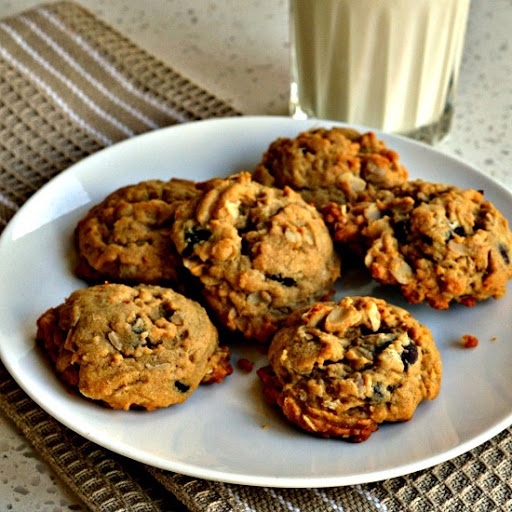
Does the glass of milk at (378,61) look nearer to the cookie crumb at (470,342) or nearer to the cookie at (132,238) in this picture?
the cookie at (132,238)

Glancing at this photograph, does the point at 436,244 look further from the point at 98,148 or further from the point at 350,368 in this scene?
the point at 98,148

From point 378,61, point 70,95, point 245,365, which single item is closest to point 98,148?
point 70,95

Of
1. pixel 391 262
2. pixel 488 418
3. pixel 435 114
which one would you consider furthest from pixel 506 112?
pixel 488 418

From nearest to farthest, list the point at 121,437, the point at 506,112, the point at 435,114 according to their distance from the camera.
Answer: the point at 121,437 < the point at 435,114 < the point at 506,112

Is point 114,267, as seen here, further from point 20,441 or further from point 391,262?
point 391,262

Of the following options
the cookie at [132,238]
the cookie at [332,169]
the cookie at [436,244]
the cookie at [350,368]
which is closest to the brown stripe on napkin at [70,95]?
the cookie at [132,238]

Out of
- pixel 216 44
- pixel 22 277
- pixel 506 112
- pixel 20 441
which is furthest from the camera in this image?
pixel 216 44
